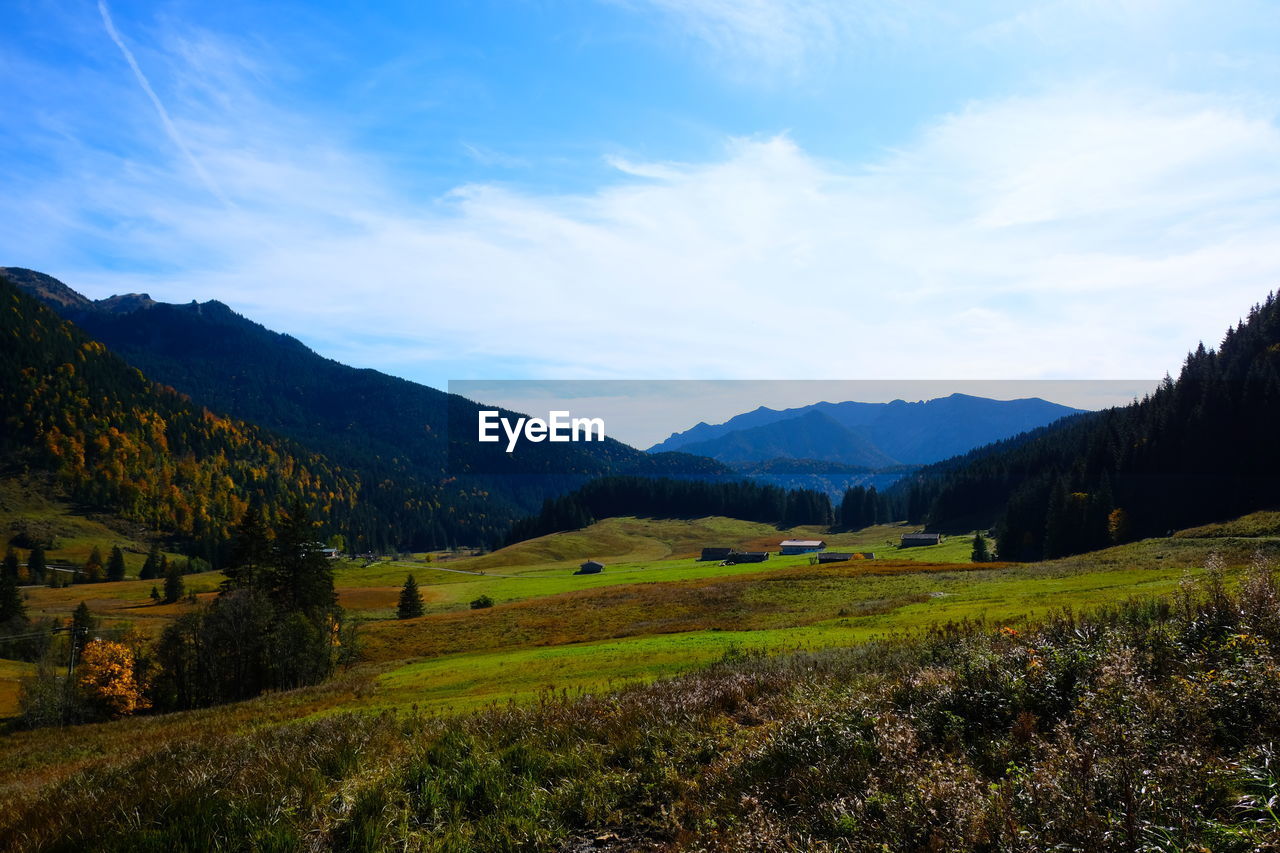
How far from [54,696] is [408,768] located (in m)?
55.9

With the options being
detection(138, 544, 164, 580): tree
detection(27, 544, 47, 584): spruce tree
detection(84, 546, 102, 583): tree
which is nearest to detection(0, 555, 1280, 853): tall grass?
detection(138, 544, 164, 580): tree

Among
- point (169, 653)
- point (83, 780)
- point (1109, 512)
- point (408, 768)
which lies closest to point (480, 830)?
point (408, 768)

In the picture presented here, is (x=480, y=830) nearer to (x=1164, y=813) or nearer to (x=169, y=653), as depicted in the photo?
(x=1164, y=813)

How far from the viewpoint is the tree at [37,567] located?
138 metres

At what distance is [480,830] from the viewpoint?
7.85 metres

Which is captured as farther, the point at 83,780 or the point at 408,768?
the point at 83,780

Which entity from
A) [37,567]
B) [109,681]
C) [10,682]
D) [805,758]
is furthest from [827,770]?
[37,567]

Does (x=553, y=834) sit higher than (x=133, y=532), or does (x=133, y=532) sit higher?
(x=553, y=834)

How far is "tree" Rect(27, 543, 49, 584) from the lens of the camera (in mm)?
138000

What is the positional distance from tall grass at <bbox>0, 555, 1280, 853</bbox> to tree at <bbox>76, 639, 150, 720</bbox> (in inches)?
2025

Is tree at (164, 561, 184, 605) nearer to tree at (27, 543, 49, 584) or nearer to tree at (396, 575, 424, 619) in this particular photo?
tree at (396, 575, 424, 619)

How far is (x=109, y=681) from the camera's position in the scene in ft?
165

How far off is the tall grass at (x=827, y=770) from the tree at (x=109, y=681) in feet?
169

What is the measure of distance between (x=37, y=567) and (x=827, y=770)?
18863 centimetres
